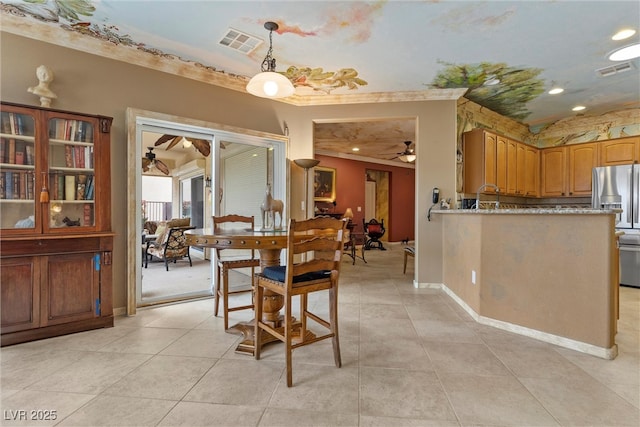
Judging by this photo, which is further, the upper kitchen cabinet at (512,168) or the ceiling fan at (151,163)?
the ceiling fan at (151,163)

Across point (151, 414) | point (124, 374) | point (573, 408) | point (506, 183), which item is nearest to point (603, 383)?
point (573, 408)

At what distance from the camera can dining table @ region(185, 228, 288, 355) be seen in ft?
6.23

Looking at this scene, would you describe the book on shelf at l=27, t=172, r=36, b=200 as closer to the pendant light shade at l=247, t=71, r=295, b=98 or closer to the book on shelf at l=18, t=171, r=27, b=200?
the book on shelf at l=18, t=171, r=27, b=200

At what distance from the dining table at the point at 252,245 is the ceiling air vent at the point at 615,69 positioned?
4262 mm

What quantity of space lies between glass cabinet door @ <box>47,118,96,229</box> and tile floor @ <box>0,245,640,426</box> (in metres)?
1.03

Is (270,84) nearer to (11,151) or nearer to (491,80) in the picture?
(11,151)

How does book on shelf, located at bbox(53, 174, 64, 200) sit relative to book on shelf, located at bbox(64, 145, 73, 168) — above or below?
below

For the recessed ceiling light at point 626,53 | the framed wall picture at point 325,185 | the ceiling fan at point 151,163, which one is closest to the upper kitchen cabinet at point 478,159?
the recessed ceiling light at point 626,53

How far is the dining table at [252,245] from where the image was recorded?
1898 millimetres

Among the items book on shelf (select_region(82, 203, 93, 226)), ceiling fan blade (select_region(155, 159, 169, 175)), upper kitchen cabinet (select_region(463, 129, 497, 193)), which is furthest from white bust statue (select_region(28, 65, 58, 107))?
upper kitchen cabinet (select_region(463, 129, 497, 193))

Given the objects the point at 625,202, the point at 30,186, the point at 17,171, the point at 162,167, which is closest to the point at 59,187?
the point at 30,186

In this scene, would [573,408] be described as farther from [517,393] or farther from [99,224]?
[99,224]

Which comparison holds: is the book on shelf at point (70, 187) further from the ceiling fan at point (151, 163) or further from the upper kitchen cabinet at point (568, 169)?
the upper kitchen cabinet at point (568, 169)

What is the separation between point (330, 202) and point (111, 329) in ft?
19.5
